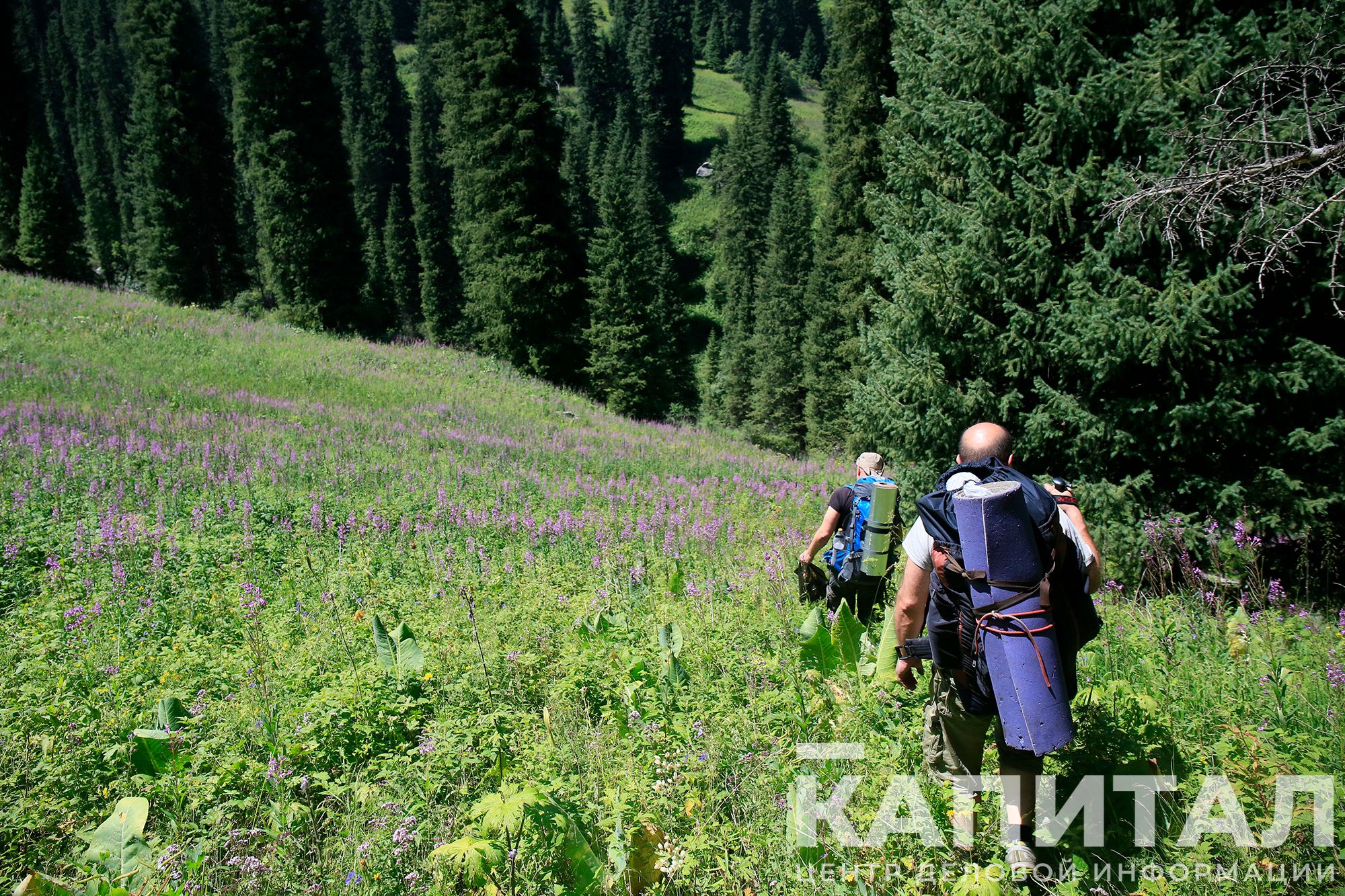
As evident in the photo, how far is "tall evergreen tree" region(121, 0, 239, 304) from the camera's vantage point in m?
23.1

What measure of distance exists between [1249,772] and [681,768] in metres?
2.58

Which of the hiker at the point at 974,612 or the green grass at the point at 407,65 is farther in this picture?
the green grass at the point at 407,65

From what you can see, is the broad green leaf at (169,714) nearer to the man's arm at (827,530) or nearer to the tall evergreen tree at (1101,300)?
the man's arm at (827,530)

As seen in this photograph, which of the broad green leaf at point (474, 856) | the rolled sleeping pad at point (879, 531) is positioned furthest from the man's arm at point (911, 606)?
the broad green leaf at point (474, 856)

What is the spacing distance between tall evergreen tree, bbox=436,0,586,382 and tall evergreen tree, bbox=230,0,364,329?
4248 millimetres

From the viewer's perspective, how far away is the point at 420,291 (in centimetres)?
5150

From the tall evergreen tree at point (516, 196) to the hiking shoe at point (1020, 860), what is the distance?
21.1 metres

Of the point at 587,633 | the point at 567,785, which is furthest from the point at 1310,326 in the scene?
the point at 567,785

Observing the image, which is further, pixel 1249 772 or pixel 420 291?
pixel 420 291

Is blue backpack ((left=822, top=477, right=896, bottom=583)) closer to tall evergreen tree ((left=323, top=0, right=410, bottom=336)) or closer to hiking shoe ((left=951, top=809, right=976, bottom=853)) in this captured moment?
hiking shoe ((left=951, top=809, right=976, bottom=853))

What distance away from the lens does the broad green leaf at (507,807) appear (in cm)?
249

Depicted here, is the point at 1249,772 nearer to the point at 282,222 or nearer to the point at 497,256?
the point at 497,256

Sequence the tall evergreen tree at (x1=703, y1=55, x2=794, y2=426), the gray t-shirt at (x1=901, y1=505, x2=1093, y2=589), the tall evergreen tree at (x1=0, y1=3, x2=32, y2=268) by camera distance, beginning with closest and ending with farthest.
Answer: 1. the gray t-shirt at (x1=901, y1=505, x2=1093, y2=589)
2. the tall evergreen tree at (x1=0, y1=3, x2=32, y2=268)
3. the tall evergreen tree at (x1=703, y1=55, x2=794, y2=426)

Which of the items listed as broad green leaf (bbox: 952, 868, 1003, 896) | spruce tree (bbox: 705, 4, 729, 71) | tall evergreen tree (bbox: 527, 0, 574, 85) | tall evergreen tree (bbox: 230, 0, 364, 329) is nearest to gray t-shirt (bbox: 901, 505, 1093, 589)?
broad green leaf (bbox: 952, 868, 1003, 896)
